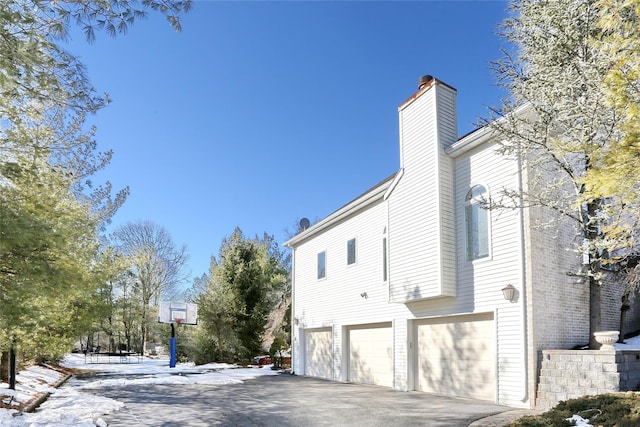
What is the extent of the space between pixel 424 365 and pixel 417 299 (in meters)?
1.81

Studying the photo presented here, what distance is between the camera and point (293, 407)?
9.12 meters

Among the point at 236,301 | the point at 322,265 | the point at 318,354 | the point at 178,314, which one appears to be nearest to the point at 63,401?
the point at 318,354

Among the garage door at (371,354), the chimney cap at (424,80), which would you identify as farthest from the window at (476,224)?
the garage door at (371,354)

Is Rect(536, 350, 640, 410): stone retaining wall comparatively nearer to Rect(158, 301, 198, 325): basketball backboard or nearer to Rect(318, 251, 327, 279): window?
Rect(318, 251, 327, 279): window

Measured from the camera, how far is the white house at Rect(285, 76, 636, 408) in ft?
28.5

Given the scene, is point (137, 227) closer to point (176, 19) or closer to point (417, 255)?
point (417, 255)

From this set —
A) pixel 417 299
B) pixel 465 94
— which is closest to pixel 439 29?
pixel 465 94

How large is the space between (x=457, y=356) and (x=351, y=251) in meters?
5.34

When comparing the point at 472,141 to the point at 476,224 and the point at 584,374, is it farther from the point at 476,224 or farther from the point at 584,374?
the point at 584,374

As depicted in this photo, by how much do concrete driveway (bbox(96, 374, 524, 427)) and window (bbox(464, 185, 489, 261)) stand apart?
3.03 metres

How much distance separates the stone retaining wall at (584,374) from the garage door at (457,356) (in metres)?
1.21

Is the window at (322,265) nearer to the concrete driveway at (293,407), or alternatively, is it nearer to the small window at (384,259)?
the small window at (384,259)

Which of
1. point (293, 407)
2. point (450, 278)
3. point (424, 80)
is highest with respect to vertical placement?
point (424, 80)

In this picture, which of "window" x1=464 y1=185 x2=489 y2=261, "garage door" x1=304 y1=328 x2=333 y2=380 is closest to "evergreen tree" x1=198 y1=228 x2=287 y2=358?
"garage door" x1=304 y1=328 x2=333 y2=380
